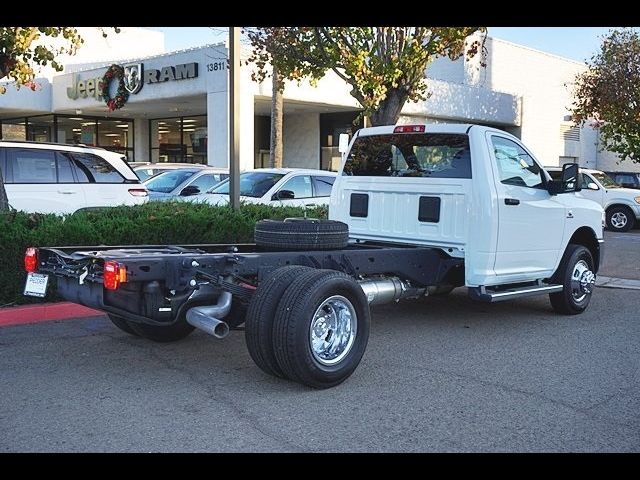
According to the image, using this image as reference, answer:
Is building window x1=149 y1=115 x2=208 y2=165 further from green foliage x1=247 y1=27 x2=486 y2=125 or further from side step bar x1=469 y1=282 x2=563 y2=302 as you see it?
side step bar x1=469 y1=282 x2=563 y2=302

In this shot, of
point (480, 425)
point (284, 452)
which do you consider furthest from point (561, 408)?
point (284, 452)

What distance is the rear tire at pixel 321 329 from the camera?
199 inches

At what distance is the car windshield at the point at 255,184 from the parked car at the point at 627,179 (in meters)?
13.2

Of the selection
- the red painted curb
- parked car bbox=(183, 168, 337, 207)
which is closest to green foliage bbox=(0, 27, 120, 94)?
the red painted curb

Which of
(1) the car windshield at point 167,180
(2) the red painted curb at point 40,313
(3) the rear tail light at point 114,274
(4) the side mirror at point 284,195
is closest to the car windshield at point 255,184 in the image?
(4) the side mirror at point 284,195

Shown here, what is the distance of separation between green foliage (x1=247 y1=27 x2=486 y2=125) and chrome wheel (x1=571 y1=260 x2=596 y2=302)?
16.2 feet

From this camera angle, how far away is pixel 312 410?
15.9 feet

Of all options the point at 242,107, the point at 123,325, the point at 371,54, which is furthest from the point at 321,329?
the point at 242,107

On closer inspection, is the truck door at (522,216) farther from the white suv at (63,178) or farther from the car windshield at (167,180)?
the car windshield at (167,180)

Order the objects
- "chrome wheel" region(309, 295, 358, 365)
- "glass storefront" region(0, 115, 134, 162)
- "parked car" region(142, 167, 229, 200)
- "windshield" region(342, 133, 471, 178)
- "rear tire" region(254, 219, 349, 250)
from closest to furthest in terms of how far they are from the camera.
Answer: "chrome wheel" region(309, 295, 358, 365), "rear tire" region(254, 219, 349, 250), "windshield" region(342, 133, 471, 178), "parked car" region(142, 167, 229, 200), "glass storefront" region(0, 115, 134, 162)

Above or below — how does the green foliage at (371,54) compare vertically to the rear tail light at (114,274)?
above

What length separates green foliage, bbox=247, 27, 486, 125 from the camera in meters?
11.8

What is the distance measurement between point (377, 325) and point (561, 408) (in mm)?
2893

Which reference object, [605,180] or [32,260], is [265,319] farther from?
[605,180]
